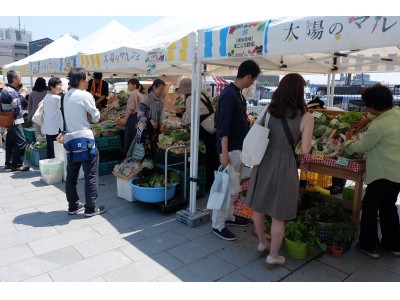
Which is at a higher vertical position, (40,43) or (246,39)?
(40,43)

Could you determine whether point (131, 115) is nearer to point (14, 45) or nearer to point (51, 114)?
point (51, 114)

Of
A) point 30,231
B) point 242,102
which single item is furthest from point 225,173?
point 30,231

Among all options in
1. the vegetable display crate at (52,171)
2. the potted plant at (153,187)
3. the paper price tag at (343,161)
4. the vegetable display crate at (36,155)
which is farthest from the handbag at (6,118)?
the paper price tag at (343,161)

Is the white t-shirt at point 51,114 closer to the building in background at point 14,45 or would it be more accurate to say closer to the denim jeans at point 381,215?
the denim jeans at point 381,215

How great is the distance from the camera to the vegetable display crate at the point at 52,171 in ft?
18.8

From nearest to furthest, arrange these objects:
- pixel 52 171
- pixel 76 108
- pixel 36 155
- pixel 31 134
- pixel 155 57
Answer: pixel 76 108 < pixel 155 57 < pixel 52 171 < pixel 36 155 < pixel 31 134

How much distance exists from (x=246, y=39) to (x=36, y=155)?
5.79 metres

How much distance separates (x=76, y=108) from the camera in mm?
4051

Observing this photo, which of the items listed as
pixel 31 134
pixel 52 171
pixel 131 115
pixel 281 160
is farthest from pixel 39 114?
pixel 281 160

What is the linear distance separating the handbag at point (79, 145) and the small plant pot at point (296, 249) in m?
2.68

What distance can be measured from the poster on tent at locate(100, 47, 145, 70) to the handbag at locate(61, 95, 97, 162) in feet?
3.97

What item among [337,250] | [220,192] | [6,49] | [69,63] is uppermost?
[6,49]

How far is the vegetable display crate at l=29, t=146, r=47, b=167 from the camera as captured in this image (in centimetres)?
701

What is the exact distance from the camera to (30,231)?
3.94 metres
